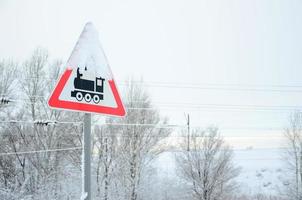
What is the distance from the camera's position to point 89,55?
7.32ft

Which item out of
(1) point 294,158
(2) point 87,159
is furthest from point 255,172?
(2) point 87,159

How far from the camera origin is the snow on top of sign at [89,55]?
2.18 meters

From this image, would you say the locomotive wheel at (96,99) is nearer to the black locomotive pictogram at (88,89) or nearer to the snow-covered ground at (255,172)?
the black locomotive pictogram at (88,89)

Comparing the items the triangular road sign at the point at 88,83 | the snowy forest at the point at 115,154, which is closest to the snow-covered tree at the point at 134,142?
the snowy forest at the point at 115,154

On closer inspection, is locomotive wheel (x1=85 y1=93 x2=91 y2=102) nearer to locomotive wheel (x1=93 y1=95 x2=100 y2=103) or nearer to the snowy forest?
locomotive wheel (x1=93 y1=95 x2=100 y2=103)

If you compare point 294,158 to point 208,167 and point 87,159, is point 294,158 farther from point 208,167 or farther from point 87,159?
point 87,159

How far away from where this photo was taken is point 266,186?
4356cm

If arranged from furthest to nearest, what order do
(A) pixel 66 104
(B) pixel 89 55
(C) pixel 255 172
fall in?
(C) pixel 255 172
(B) pixel 89 55
(A) pixel 66 104

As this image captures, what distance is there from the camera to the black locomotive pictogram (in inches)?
84.5

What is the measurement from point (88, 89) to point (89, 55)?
0.22 meters

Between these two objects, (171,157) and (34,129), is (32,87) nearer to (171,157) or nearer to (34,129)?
(34,129)

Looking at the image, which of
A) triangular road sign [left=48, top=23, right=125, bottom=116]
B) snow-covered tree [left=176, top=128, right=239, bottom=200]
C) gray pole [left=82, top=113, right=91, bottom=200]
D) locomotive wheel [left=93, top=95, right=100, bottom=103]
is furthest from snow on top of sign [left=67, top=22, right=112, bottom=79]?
snow-covered tree [left=176, top=128, right=239, bottom=200]

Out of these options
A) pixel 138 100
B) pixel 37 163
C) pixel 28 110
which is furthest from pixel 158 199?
pixel 28 110

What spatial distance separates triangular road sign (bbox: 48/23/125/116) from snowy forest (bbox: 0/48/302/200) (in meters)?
20.8
